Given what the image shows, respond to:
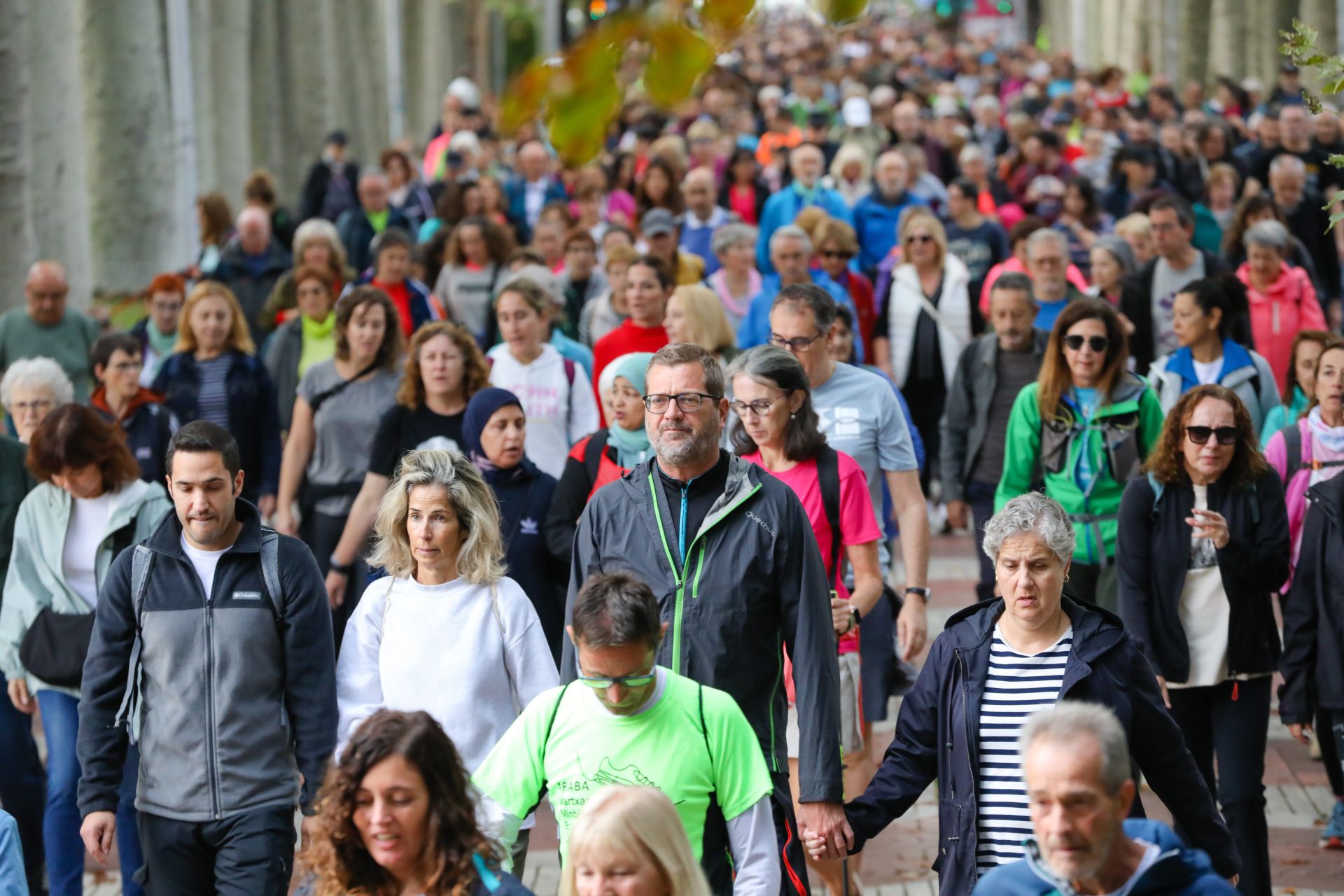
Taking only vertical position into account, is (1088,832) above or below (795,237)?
below

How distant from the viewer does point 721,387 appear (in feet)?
18.8

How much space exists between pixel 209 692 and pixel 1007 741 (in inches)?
89.4

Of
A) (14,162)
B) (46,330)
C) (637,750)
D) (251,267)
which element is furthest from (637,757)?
(251,267)

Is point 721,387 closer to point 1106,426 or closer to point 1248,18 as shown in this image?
point 1106,426

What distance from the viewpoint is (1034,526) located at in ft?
17.4

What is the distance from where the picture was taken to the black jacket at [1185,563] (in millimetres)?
6855

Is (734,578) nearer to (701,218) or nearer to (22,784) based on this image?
(22,784)

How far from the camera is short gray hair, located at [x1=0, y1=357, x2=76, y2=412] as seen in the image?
8125 mm

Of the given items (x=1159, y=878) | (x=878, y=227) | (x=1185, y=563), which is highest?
(x=878, y=227)

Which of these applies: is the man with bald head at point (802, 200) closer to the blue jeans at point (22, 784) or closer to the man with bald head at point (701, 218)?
the man with bald head at point (701, 218)

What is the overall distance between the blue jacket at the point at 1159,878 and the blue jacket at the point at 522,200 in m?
13.8

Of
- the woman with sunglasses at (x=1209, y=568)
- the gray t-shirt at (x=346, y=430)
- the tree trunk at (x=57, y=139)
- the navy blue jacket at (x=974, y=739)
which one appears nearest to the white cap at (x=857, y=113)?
the tree trunk at (x=57, y=139)

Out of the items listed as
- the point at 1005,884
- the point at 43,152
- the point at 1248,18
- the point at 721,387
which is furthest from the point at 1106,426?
the point at 1248,18

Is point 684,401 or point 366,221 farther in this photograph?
point 366,221
